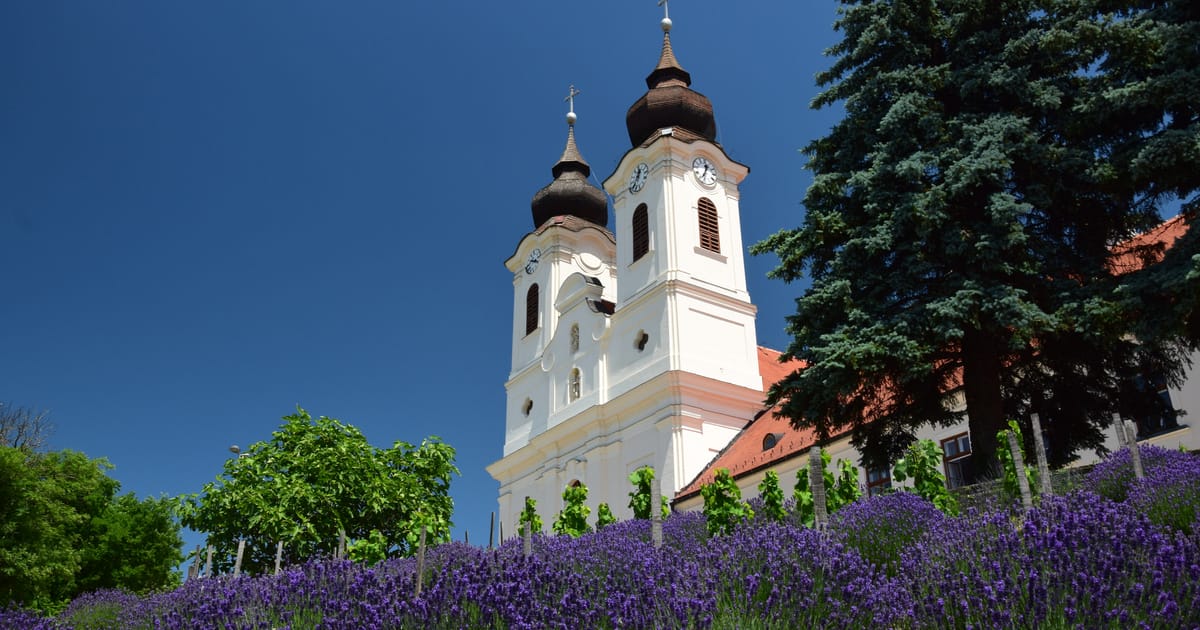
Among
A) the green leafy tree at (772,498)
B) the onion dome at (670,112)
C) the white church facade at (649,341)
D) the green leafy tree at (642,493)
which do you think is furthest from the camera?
the onion dome at (670,112)

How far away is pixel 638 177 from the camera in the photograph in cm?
3600

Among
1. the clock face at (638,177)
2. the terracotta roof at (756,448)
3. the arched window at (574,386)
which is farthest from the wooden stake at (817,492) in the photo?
the clock face at (638,177)

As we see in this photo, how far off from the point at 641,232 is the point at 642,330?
3.99m

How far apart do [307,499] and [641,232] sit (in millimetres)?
18670

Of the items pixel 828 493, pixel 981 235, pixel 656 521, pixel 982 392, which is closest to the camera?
pixel 656 521

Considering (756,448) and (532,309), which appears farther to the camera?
(532,309)

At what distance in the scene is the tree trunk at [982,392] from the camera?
44.5 ft

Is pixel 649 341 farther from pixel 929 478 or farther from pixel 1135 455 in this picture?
pixel 1135 455

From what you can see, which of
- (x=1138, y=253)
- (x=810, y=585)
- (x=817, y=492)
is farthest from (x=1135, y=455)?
(x=1138, y=253)

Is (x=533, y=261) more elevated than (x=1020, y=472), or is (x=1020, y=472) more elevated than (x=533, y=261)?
(x=533, y=261)

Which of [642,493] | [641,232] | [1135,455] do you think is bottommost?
[1135,455]

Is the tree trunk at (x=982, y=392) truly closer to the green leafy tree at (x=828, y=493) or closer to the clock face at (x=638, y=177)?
the green leafy tree at (x=828, y=493)

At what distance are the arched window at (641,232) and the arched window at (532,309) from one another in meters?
6.69

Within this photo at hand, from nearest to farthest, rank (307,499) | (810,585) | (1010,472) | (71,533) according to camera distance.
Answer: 1. (810,585)
2. (1010,472)
3. (307,499)
4. (71,533)
